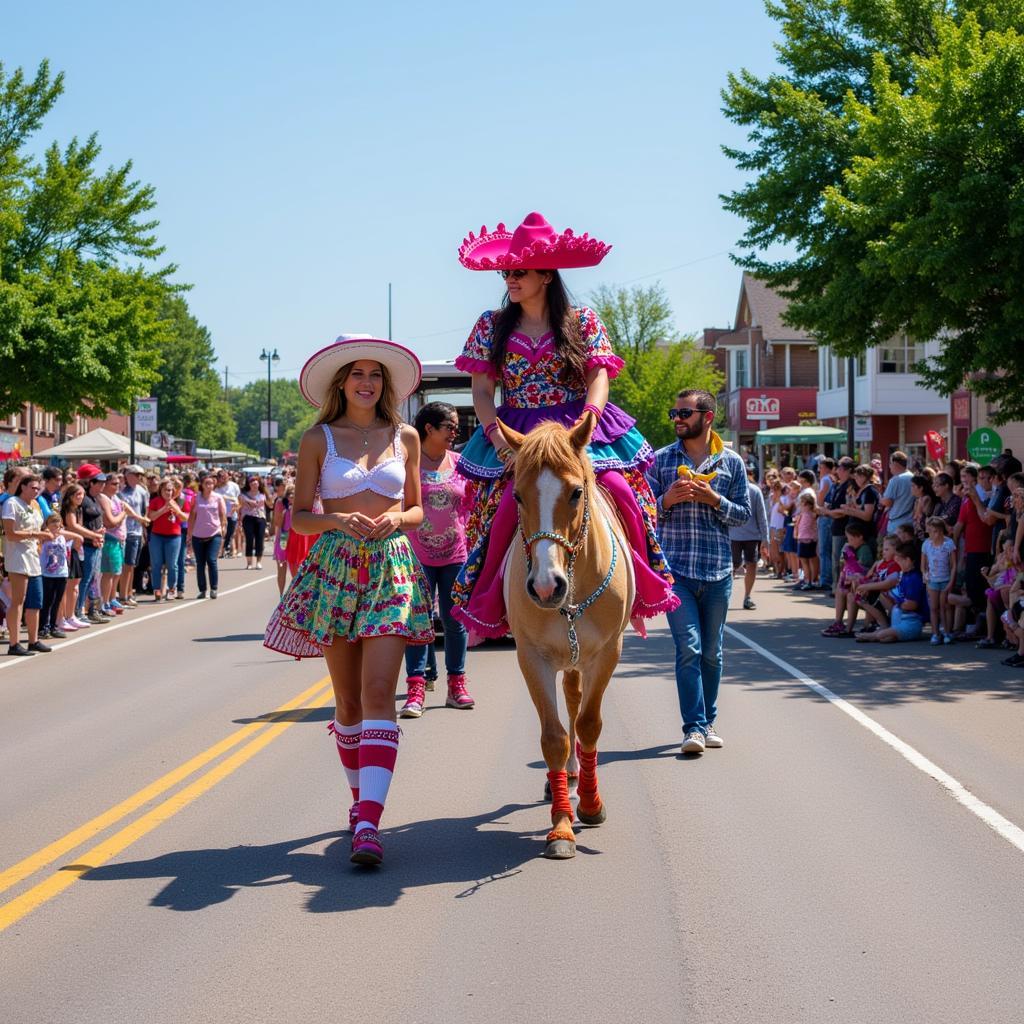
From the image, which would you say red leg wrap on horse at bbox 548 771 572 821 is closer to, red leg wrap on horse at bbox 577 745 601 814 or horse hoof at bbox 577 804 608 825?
red leg wrap on horse at bbox 577 745 601 814

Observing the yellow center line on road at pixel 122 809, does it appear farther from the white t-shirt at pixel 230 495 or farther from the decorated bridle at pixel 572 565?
the white t-shirt at pixel 230 495

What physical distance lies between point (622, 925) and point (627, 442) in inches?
107

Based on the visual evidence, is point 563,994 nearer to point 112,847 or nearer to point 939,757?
point 112,847

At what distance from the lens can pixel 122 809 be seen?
7719 mm

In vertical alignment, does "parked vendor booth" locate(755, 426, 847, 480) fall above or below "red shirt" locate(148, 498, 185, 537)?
above

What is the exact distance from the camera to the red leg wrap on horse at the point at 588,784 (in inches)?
276

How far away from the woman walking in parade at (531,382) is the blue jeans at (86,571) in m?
13.5

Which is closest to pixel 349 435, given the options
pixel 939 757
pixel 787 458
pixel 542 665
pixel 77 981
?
pixel 542 665

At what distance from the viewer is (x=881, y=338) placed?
2214 centimetres

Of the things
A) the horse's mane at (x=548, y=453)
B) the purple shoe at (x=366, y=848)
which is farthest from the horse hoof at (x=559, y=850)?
the horse's mane at (x=548, y=453)

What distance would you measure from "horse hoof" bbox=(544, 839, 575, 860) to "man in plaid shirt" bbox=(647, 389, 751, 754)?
9.09 ft

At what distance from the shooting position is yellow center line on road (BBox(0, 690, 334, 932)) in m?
5.84

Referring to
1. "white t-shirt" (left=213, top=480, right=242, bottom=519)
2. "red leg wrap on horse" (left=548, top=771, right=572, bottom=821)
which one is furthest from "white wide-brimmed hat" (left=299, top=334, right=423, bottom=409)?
"white t-shirt" (left=213, top=480, right=242, bottom=519)

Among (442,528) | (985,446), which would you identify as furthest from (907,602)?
(442,528)
